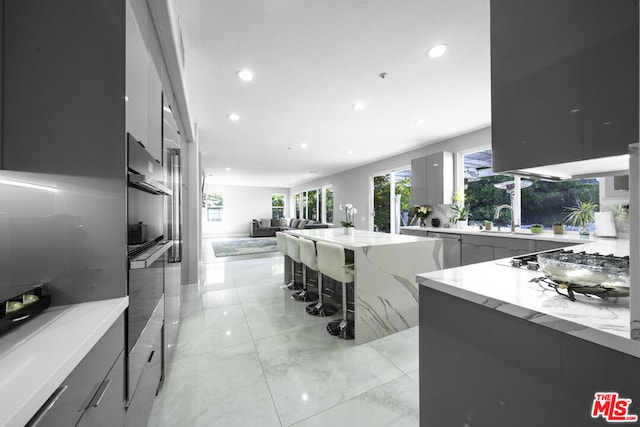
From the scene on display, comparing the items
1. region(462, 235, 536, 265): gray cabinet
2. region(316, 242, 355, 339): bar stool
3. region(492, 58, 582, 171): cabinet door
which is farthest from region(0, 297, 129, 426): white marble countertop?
region(462, 235, 536, 265): gray cabinet

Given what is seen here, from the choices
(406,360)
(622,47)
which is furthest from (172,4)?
(406,360)

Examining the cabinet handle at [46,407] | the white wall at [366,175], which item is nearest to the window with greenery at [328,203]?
the white wall at [366,175]

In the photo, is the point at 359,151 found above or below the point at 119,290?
above

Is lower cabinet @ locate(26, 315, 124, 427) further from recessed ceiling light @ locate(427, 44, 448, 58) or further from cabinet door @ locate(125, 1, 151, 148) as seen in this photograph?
recessed ceiling light @ locate(427, 44, 448, 58)

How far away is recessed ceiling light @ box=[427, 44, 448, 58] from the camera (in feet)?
7.11

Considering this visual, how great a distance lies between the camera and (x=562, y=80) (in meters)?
0.90

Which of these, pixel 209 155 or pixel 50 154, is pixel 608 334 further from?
pixel 209 155

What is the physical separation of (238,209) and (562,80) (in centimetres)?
1258

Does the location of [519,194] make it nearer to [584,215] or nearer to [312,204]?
[584,215]

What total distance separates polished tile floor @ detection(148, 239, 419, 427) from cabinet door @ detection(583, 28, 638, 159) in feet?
5.32

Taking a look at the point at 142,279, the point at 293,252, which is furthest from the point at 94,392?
the point at 293,252

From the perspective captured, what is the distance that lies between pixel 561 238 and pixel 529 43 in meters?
3.01

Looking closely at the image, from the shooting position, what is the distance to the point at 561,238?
295 centimetres

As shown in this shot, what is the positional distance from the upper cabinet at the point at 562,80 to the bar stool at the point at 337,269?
1.50 metres
